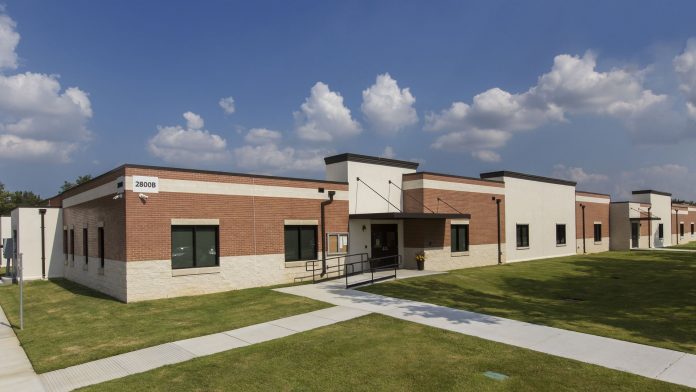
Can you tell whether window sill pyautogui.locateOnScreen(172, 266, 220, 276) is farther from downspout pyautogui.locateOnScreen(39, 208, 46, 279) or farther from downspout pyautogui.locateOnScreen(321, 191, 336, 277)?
downspout pyautogui.locateOnScreen(39, 208, 46, 279)

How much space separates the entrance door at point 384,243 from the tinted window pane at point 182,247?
992 cm

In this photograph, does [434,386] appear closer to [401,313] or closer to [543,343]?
[543,343]

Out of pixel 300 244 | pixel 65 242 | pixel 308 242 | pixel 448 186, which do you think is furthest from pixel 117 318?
pixel 448 186

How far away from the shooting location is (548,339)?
1072 centimetres

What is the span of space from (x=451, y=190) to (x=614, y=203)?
2741 centimetres

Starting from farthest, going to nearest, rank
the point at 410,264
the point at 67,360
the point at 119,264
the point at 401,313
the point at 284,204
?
the point at 410,264 < the point at 284,204 < the point at 119,264 < the point at 401,313 < the point at 67,360

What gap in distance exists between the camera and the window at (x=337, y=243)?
2209cm

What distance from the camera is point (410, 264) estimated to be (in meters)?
25.3

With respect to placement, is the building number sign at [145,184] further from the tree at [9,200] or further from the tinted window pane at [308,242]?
the tree at [9,200]

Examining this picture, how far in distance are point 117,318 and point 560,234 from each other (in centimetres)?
3390

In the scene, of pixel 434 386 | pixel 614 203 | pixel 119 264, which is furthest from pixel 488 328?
pixel 614 203

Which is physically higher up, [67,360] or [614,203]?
[614,203]

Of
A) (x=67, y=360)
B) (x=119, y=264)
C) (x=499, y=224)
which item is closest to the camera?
(x=67, y=360)

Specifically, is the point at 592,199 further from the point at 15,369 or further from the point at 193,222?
the point at 15,369
